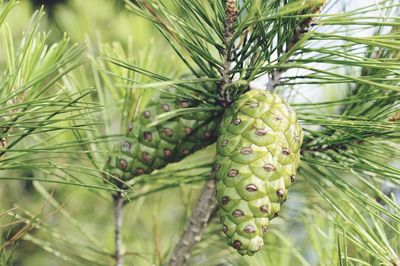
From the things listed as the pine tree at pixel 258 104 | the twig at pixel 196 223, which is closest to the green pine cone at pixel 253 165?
the pine tree at pixel 258 104

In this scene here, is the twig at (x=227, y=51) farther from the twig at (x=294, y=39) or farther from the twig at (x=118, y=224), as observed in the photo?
the twig at (x=118, y=224)

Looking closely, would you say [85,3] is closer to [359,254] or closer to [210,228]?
[210,228]

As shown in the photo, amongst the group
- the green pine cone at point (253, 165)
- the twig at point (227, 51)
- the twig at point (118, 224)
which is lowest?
the twig at point (118, 224)

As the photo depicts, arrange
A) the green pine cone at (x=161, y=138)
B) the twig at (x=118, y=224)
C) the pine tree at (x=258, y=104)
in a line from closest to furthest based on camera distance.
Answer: the pine tree at (x=258, y=104)
the green pine cone at (x=161, y=138)
the twig at (x=118, y=224)

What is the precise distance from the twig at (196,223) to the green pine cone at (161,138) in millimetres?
84

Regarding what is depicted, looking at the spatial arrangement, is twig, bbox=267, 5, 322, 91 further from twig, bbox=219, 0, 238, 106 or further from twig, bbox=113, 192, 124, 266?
twig, bbox=113, 192, 124, 266

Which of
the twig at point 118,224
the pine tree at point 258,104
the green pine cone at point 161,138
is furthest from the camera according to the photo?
the twig at point 118,224

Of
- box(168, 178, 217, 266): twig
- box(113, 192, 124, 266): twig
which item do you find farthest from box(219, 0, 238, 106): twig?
box(113, 192, 124, 266): twig

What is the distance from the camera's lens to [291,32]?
2.23ft

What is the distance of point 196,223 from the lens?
2.82ft

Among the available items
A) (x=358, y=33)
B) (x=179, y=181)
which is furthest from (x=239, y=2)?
(x=179, y=181)

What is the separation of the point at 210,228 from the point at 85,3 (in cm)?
77

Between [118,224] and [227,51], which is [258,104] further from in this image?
[118,224]

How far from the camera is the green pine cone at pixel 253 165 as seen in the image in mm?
633
